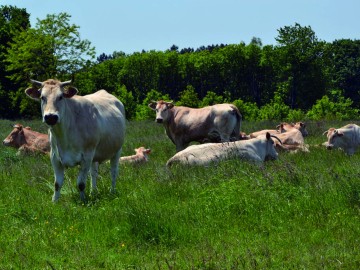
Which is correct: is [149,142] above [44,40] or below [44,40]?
below

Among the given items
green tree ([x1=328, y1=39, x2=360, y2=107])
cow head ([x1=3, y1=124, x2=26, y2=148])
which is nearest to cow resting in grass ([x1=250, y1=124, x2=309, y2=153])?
cow head ([x1=3, y1=124, x2=26, y2=148])

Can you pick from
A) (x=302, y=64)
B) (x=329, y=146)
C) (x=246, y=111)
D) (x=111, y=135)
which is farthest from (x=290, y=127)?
(x=302, y=64)

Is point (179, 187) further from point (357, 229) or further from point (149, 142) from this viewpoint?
point (149, 142)

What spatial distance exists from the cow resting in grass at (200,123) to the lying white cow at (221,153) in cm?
371

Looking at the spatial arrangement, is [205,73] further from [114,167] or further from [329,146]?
[114,167]

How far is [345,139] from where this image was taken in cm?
1966

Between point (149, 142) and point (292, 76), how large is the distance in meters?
54.3

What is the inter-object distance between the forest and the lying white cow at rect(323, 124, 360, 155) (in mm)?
28612

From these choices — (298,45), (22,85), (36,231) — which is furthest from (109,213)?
(298,45)

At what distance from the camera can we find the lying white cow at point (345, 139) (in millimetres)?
19312

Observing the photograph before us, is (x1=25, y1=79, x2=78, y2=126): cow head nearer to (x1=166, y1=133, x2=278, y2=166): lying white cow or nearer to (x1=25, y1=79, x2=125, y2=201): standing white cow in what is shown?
(x1=25, y1=79, x2=125, y2=201): standing white cow

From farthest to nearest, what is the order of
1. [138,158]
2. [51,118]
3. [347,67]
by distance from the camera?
1. [347,67]
2. [138,158]
3. [51,118]

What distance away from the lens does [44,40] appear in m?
47.0

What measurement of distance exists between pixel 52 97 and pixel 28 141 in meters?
9.94
